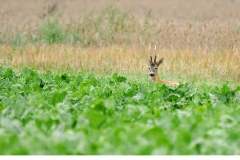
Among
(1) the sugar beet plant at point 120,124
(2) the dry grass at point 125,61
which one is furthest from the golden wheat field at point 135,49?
(1) the sugar beet plant at point 120,124

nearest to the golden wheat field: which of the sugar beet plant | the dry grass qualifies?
the dry grass

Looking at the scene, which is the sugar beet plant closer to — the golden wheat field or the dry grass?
the dry grass

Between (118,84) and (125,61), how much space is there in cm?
554

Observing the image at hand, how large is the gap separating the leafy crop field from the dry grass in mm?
28

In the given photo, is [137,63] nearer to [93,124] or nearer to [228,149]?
[93,124]

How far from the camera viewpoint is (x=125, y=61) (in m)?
16.8

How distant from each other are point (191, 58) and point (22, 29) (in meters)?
9.77

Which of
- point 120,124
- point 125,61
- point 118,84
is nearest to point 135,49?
point 125,61

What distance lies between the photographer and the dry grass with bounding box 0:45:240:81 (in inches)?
614

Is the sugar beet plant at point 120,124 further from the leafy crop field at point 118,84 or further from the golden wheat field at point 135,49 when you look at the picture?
the golden wheat field at point 135,49

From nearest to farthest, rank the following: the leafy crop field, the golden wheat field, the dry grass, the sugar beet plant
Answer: the sugar beet plant, the leafy crop field, the dry grass, the golden wheat field

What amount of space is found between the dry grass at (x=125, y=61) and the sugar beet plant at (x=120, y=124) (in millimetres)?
5456

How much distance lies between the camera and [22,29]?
24.4 metres

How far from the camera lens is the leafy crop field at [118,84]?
5297 millimetres
